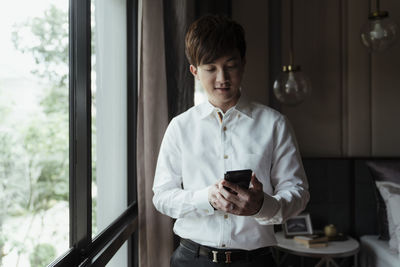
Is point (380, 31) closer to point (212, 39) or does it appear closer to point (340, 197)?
point (340, 197)

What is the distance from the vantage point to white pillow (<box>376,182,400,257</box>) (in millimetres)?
2570

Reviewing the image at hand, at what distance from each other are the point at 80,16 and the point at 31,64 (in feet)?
1.14

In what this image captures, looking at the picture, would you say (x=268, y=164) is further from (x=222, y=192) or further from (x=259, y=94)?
(x=259, y=94)

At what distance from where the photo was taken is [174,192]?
4.44 ft

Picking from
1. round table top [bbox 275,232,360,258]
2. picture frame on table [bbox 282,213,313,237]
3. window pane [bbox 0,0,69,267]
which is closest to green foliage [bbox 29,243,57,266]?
window pane [bbox 0,0,69,267]

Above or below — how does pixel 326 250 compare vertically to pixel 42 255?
below

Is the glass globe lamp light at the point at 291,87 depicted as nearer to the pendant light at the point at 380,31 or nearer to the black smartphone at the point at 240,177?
the pendant light at the point at 380,31

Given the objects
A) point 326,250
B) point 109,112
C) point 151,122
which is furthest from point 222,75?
point 326,250

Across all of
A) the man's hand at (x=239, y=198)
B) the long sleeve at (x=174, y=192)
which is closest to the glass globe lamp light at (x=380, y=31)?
the long sleeve at (x=174, y=192)

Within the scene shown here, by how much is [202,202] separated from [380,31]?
6.50 feet

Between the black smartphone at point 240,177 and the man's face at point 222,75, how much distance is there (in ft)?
1.13

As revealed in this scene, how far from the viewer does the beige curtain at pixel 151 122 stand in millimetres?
1861

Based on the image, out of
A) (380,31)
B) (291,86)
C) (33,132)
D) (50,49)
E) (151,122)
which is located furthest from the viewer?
(291,86)

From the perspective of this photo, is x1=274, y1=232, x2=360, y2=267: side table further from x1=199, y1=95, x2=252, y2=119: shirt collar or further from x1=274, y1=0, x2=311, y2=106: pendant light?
x1=199, y1=95, x2=252, y2=119: shirt collar
